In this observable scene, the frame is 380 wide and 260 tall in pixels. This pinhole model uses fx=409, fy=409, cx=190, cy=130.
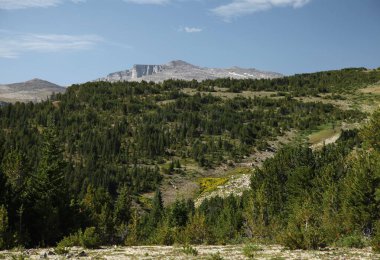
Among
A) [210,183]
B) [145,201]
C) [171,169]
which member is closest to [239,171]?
[210,183]

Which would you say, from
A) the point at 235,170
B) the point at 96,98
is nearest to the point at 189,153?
the point at 235,170

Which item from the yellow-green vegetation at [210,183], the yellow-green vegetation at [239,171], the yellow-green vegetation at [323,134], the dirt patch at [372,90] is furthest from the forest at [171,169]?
the yellow-green vegetation at [210,183]

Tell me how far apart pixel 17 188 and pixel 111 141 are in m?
77.7

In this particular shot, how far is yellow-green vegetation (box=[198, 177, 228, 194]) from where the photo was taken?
89.4 metres

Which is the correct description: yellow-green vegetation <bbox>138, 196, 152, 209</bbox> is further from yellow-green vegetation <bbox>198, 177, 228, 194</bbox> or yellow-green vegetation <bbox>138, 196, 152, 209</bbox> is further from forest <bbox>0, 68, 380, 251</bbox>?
yellow-green vegetation <bbox>198, 177, 228, 194</bbox>

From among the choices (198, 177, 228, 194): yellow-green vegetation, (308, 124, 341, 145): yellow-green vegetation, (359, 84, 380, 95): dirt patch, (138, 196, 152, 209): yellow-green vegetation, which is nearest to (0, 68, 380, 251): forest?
(138, 196, 152, 209): yellow-green vegetation

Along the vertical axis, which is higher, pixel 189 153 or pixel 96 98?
pixel 96 98

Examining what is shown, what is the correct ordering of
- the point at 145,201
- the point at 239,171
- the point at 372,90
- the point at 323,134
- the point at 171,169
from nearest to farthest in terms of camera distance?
the point at 145,201, the point at 239,171, the point at 171,169, the point at 323,134, the point at 372,90

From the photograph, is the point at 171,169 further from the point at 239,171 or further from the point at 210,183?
the point at 239,171

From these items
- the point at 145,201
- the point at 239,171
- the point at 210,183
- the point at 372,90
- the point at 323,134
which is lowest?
the point at 145,201

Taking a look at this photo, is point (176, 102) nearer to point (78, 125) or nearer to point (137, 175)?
point (78, 125)

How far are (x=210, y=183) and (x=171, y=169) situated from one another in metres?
13.7

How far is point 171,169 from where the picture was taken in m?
104

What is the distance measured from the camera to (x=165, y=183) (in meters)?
96.8
